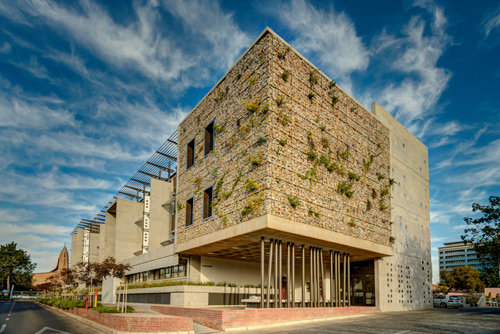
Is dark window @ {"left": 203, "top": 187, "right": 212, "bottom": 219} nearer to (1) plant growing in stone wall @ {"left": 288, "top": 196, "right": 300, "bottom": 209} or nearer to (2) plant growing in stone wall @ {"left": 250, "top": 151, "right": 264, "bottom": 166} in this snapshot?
(2) plant growing in stone wall @ {"left": 250, "top": 151, "right": 264, "bottom": 166}

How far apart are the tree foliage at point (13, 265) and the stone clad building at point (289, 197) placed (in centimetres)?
7257

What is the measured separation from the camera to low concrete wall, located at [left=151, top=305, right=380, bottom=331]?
17.2 meters

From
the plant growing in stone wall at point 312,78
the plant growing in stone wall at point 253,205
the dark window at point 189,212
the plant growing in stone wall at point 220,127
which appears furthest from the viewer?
the dark window at point 189,212

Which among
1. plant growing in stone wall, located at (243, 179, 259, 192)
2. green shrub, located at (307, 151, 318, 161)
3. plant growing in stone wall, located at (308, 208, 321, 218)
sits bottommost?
plant growing in stone wall, located at (308, 208, 321, 218)

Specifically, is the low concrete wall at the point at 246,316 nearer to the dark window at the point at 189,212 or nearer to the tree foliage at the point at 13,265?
the dark window at the point at 189,212

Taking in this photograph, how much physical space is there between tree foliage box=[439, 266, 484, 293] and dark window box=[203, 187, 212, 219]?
2886 inches

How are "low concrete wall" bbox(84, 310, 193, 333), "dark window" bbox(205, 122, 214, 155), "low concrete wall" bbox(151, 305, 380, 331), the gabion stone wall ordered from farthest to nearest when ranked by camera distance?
"dark window" bbox(205, 122, 214, 155)
the gabion stone wall
"low concrete wall" bbox(151, 305, 380, 331)
"low concrete wall" bbox(84, 310, 193, 333)

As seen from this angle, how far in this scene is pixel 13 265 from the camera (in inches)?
3632

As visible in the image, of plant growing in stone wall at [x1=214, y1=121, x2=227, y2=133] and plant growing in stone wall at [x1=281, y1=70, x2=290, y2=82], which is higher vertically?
plant growing in stone wall at [x1=281, y1=70, x2=290, y2=82]

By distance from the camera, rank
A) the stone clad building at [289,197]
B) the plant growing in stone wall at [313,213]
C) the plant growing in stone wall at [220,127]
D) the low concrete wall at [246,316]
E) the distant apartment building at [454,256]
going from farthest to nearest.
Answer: the distant apartment building at [454,256], the plant growing in stone wall at [220,127], the plant growing in stone wall at [313,213], the stone clad building at [289,197], the low concrete wall at [246,316]

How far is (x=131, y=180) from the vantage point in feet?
169

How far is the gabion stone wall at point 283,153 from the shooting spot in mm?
20734

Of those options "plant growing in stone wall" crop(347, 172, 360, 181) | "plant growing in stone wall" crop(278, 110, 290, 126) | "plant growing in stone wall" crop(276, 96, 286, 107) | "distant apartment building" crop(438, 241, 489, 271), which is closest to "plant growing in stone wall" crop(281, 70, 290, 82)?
"plant growing in stone wall" crop(276, 96, 286, 107)

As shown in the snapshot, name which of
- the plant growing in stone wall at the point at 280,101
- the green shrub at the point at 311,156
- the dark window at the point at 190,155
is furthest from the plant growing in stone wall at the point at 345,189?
the dark window at the point at 190,155
